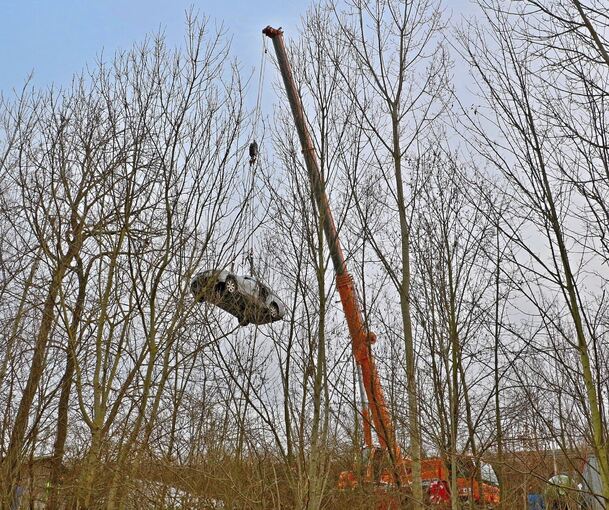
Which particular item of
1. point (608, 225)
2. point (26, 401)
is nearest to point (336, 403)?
point (26, 401)

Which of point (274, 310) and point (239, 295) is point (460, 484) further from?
point (239, 295)

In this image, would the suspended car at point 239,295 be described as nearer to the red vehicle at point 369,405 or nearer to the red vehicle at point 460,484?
the red vehicle at point 369,405

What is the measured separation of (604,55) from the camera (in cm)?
→ 335

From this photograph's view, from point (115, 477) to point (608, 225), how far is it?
3989mm

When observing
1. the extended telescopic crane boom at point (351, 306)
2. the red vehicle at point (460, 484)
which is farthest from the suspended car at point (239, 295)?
the red vehicle at point (460, 484)

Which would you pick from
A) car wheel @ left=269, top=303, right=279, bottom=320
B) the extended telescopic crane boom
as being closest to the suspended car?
car wheel @ left=269, top=303, right=279, bottom=320

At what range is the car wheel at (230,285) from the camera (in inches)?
266

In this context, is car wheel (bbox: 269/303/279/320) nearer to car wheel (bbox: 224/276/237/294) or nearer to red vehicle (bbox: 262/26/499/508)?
red vehicle (bbox: 262/26/499/508)

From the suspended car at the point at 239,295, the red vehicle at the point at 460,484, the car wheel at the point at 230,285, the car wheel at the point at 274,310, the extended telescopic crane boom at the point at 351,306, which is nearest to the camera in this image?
the suspended car at the point at 239,295

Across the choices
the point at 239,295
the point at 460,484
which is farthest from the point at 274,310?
the point at 460,484

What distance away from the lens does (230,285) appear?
6879 mm

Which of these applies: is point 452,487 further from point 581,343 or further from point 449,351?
point 581,343

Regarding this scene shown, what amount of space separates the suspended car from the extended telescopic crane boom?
2.82ft

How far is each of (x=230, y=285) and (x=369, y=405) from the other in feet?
6.69
